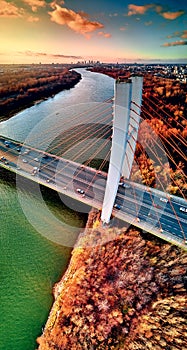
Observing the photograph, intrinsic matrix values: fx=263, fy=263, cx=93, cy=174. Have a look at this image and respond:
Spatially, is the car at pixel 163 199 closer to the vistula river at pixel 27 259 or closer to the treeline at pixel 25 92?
the vistula river at pixel 27 259

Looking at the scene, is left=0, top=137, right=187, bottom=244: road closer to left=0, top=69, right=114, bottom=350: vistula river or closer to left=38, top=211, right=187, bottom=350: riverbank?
left=38, top=211, right=187, bottom=350: riverbank

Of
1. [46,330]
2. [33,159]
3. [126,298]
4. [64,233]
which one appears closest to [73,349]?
[46,330]

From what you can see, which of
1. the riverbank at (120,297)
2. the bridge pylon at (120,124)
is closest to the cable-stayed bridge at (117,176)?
the bridge pylon at (120,124)

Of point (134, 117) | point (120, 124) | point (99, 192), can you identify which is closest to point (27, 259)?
point (99, 192)

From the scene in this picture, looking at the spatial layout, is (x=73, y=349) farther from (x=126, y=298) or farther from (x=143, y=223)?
(x=143, y=223)

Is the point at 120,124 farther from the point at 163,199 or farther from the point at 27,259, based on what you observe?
the point at 27,259

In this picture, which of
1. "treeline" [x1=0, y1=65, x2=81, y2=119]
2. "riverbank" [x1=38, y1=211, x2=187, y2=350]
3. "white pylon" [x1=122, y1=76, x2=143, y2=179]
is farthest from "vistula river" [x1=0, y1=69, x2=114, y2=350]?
"treeline" [x1=0, y1=65, x2=81, y2=119]
